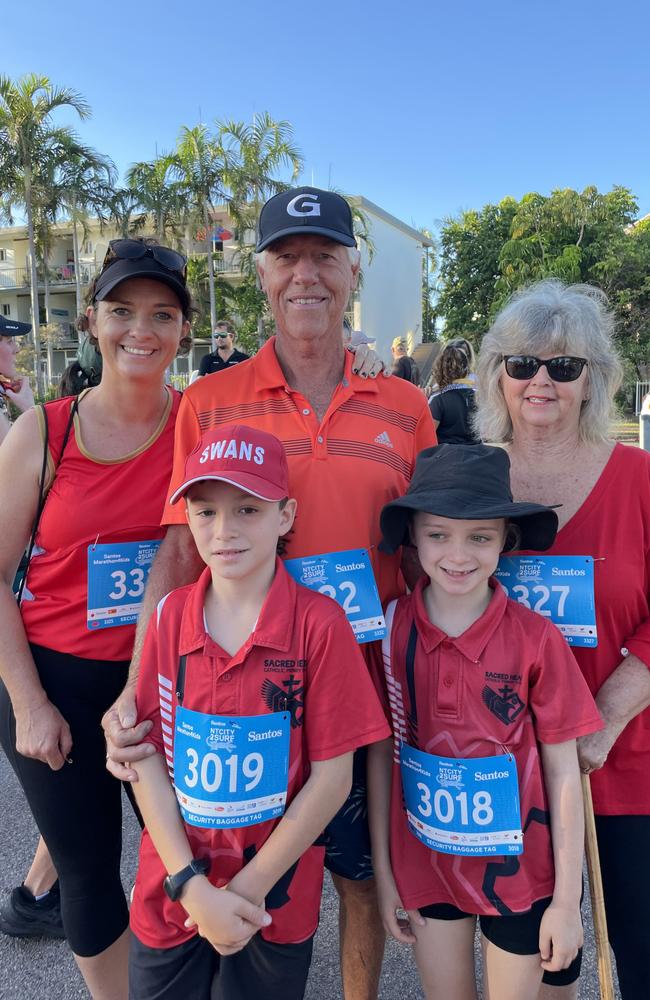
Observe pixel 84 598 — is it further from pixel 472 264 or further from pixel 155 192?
pixel 472 264

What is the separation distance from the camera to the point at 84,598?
2035mm

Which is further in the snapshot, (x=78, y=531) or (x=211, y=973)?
(x=78, y=531)

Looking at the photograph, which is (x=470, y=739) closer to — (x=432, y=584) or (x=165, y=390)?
(x=432, y=584)

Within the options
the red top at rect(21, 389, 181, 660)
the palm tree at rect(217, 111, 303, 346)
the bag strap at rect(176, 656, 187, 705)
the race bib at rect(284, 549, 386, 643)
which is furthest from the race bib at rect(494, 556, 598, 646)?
the palm tree at rect(217, 111, 303, 346)

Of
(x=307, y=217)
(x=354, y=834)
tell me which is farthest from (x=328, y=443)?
(x=354, y=834)

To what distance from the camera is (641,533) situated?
71.9 inches

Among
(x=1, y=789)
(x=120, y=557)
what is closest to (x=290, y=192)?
(x=120, y=557)

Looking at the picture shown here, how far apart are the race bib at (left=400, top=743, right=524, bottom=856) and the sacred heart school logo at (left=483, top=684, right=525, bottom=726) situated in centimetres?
9

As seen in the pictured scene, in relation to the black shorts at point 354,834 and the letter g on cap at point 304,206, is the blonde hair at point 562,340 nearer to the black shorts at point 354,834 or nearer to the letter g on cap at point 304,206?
the letter g on cap at point 304,206

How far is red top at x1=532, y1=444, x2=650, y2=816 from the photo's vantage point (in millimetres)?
1806

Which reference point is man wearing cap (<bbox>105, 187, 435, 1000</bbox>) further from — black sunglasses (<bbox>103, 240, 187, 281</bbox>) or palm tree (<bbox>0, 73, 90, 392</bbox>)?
palm tree (<bbox>0, 73, 90, 392</bbox>)

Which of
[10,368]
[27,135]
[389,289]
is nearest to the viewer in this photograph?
[10,368]

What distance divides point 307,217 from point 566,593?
4.24 ft

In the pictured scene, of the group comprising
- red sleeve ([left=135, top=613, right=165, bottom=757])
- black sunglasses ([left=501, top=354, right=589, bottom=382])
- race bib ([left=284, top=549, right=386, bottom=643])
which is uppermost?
black sunglasses ([left=501, top=354, right=589, bottom=382])
